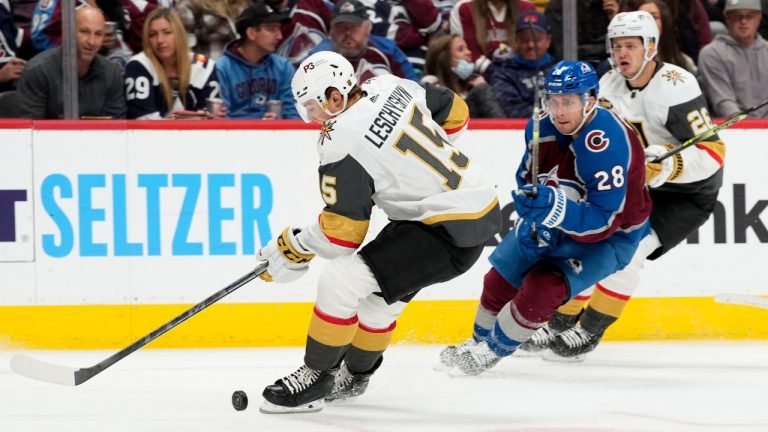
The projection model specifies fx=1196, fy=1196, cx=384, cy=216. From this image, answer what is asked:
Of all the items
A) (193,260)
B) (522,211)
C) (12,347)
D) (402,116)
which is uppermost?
(402,116)

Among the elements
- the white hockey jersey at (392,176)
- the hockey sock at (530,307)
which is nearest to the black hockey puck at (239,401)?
the white hockey jersey at (392,176)

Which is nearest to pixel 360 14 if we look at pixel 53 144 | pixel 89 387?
pixel 53 144

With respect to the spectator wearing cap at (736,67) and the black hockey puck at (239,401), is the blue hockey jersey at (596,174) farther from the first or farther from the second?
the spectator wearing cap at (736,67)

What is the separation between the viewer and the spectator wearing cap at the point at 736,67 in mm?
5316

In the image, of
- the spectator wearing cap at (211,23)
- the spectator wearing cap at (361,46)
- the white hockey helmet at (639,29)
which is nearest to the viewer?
the white hockey helmet at (639,29)

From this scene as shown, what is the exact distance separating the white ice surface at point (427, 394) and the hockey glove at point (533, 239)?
447mm

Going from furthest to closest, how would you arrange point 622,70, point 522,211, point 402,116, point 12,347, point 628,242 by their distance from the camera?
point 12,347 < point 622,70 < point 628,242 < point 522,211 < point 402,116

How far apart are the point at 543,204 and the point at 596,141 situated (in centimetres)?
29

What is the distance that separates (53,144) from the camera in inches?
188

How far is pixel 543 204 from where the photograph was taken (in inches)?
147

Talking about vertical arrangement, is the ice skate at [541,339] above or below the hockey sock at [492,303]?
below

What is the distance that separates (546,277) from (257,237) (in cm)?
143

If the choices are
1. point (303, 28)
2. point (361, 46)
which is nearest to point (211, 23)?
point (303, 28)

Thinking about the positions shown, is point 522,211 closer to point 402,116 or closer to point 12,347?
point 402,116
